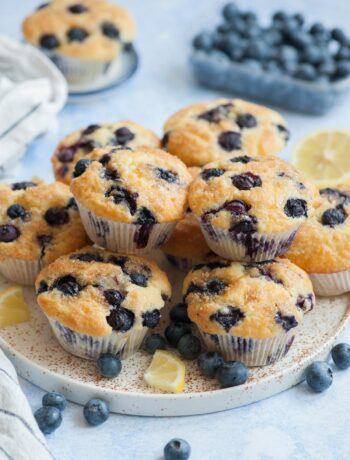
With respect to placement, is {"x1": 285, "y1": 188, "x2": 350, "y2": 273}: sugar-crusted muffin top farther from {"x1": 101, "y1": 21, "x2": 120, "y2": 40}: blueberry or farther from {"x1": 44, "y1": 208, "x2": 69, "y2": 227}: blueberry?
{"x1": 101, "y1": 21, "x2": 120, "y2": 40}: blueberry

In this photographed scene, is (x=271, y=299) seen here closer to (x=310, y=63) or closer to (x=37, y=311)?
(x=37, y=311)

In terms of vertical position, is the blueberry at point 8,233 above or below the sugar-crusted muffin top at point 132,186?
below

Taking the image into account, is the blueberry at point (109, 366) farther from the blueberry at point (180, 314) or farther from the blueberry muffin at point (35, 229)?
the blueberry muffin at point (35, 229)

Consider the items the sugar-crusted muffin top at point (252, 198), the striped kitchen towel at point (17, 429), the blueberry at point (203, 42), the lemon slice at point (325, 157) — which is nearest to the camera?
the striped kitchen towel at point (17, 429)

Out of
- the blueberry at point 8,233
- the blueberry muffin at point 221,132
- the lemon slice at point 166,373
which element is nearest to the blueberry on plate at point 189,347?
the lemon slice at point 166,373

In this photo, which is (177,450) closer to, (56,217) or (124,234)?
(124,234)

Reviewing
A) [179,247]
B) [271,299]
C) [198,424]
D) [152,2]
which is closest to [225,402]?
[198,424]

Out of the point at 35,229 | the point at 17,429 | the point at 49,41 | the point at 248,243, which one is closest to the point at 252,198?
the point at 248,243

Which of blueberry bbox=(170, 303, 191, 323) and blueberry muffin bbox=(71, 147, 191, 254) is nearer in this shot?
blueberry muffin bbox=(71, 147, 191, 254)

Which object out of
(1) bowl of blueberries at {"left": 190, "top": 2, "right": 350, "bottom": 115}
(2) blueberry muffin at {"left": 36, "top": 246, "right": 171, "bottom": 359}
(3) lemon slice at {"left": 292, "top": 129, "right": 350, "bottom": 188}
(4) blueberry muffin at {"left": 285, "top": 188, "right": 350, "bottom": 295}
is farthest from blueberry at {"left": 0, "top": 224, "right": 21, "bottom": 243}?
(1) bowl of blueberries at {"left": 190, "top": 2, "right": 350, "bottom": 115}
